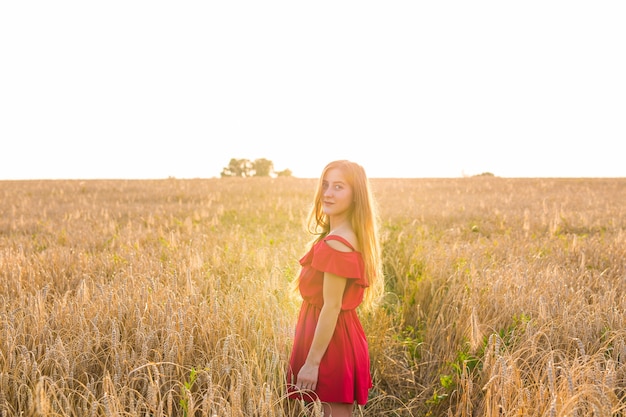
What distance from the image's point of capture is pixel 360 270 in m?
2.49

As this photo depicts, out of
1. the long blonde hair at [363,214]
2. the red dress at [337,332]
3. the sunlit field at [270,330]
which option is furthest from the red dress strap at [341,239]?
the sunlit field at [270,330]

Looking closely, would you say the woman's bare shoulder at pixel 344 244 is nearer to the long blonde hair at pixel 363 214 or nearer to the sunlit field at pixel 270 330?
the long blonde hair at pixel 363 214

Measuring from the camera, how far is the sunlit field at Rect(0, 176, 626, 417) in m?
2.54

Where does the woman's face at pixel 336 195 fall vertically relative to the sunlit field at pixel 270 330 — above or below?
above

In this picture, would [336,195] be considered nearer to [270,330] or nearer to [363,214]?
[363,214]

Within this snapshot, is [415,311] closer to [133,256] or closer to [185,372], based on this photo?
[185,372]

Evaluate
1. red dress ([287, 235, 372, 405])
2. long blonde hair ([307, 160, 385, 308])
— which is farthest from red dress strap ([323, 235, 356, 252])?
long blonde hair ([307, 160, 385, 308])

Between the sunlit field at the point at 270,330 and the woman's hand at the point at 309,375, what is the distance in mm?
165

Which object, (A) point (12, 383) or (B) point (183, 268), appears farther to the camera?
(B) point (183, 268)

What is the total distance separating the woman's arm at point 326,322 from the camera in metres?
2.40

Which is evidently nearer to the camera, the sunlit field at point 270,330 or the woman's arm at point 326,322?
the woman's arm at point 326,322

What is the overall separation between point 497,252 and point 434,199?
33.5 feet

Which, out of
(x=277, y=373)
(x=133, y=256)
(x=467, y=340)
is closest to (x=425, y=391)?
(x=467, y=340)

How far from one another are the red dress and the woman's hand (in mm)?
53
